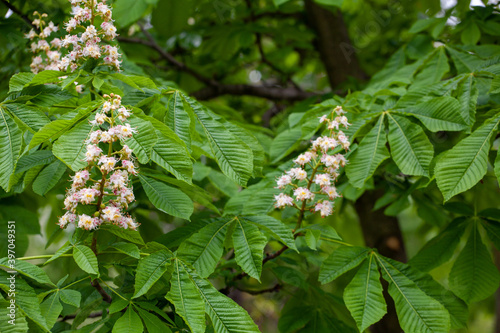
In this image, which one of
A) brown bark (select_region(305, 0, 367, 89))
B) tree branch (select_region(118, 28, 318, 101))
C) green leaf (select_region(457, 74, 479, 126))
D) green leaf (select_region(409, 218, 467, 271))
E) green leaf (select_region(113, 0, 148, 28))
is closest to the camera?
green leaf (select_region(457, 74, 479, 126))

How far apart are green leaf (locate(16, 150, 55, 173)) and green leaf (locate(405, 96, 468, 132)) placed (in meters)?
1.37

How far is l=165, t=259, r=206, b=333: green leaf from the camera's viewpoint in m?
1.35

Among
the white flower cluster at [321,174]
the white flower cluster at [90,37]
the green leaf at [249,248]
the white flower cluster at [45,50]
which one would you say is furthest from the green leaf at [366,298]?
the white flower cluster at [45,50]

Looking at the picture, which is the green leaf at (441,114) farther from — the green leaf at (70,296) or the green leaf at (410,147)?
the green leaf at (70,296)

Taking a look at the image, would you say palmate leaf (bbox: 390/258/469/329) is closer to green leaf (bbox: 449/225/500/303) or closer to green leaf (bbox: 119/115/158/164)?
green leaf (bbox: 449/225/500/303)

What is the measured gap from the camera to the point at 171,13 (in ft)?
10.7

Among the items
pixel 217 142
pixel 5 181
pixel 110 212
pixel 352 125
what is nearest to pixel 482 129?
pixel 352 125

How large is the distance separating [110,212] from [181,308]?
34 centimetres

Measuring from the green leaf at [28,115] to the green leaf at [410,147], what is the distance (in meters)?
1.25

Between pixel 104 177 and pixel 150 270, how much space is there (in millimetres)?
308

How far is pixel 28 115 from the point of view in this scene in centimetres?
158

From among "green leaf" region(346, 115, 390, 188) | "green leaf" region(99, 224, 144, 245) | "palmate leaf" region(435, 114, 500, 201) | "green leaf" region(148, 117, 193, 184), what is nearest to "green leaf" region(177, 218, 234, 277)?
"green leaf" region(99, 224, 144, 245)

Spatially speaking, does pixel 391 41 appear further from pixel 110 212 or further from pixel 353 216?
pixel 110 212

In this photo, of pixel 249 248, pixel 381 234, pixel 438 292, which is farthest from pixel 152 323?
pixel 381 234
